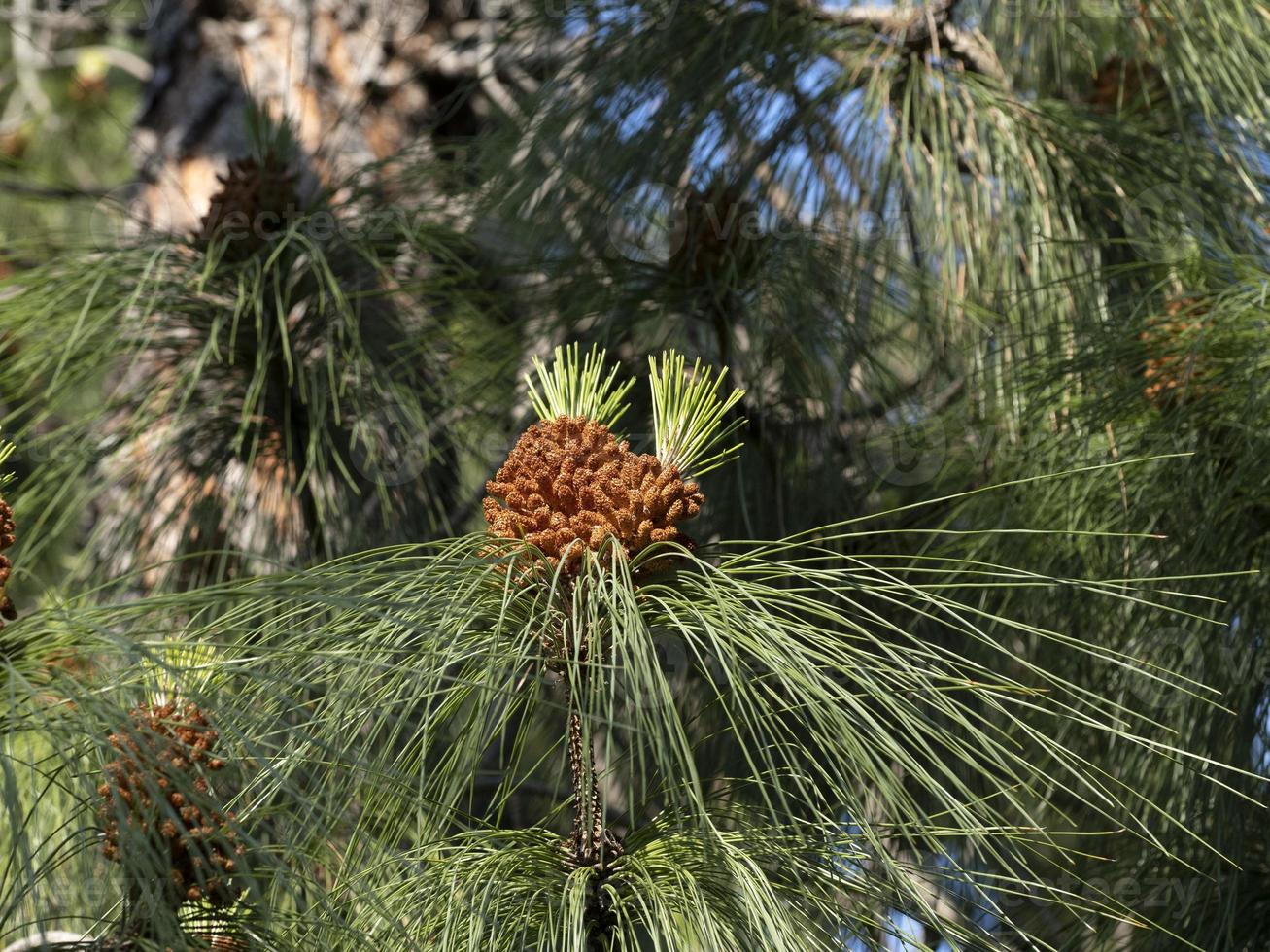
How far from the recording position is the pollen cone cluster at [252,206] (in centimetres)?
146

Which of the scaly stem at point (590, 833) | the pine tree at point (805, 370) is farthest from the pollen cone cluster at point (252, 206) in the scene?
the scaly stem at point (590, 833)

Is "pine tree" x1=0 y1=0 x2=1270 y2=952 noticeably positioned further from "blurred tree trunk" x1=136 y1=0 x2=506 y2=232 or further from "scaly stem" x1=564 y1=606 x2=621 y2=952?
"blurred tree trunk" x1=136 y1=0 x2=506 y2=232

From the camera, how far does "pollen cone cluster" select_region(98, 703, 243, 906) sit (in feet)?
2.43

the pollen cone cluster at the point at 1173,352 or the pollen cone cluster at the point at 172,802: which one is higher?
the pollen cone cluster at the point at 1173,352

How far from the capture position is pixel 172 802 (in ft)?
2.72

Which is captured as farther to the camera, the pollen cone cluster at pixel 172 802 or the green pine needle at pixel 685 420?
the green pine needle at pixel 685 420

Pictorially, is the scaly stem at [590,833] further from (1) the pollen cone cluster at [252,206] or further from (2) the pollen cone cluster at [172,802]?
(1) the pollen cone cluster at [252,206]

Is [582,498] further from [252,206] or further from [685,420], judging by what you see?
[252,206]

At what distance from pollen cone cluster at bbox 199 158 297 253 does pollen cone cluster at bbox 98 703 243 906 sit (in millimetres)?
715

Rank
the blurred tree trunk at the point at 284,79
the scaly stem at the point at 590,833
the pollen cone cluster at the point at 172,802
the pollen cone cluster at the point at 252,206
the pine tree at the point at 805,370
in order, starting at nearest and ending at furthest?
1. the pollen cone cluster at the point at 172,802
2. the scaly stem at the point at 590,833
3. the pine tree at the point at 805,370
4. the pollen cone cluster at the point at 252,206
5. the blurred tree trunk at the point at 284,79

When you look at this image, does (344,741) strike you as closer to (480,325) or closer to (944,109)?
(480,325)

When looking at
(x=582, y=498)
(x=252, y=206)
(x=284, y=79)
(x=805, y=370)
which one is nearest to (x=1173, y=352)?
(x=805, y=370)

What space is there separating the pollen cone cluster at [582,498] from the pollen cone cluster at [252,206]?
2.28 ft

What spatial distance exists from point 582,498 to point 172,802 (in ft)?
0.97
